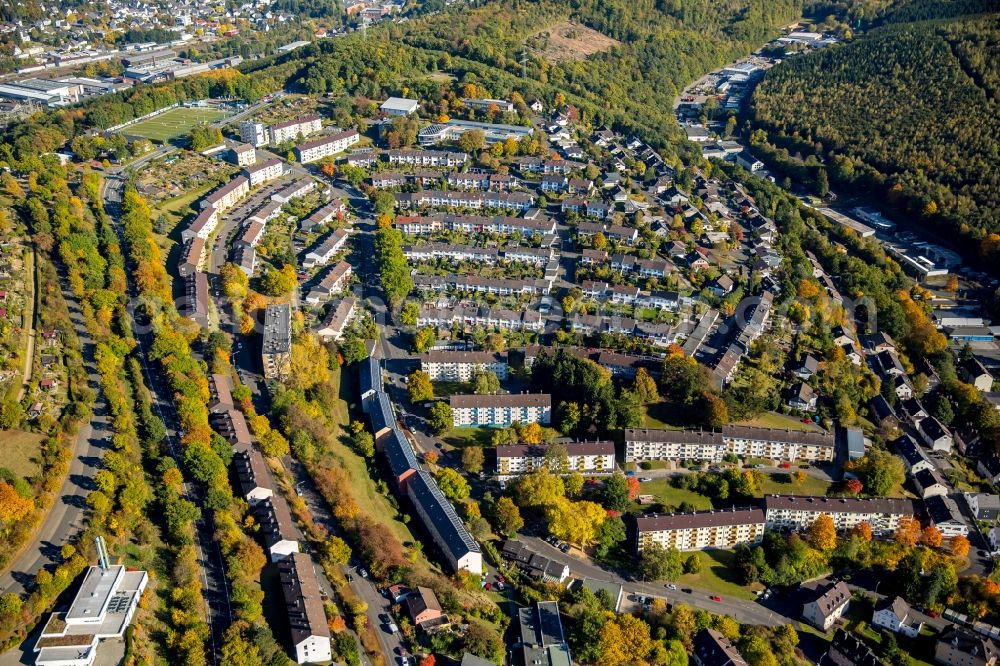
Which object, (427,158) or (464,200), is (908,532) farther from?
(427,158)

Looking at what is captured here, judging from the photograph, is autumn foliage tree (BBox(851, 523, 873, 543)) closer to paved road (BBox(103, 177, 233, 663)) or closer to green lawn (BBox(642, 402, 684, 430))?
green lawn (BBox(642, 402, 684, 430))

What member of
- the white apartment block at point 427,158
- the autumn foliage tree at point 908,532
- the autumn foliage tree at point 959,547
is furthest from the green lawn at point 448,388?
the white apartment block at point 427,158

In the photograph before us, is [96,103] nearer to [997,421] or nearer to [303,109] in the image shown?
[303,109]

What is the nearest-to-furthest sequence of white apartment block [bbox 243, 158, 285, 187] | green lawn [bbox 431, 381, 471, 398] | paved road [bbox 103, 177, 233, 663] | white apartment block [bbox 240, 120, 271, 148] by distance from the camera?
paved road [bbox 103, 177, 233, 663]
green lawn [bbox 431, 381, 471, 398]
white apartment block [bbox 243, 158, 285, 187]
white apartment block [bbox 240, 120, 271, 148]

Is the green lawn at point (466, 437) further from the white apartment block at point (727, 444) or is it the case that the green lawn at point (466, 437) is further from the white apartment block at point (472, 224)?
the white apartment block at point (472, 224)

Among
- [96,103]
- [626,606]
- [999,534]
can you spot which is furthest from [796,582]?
[96,103]

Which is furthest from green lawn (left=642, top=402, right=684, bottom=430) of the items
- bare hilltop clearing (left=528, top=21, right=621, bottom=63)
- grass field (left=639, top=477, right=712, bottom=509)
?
bare hilltop clearing (left=528, top=21, right=621, bottom=63)

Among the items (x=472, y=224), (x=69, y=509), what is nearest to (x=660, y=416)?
(x=472, y=224)
